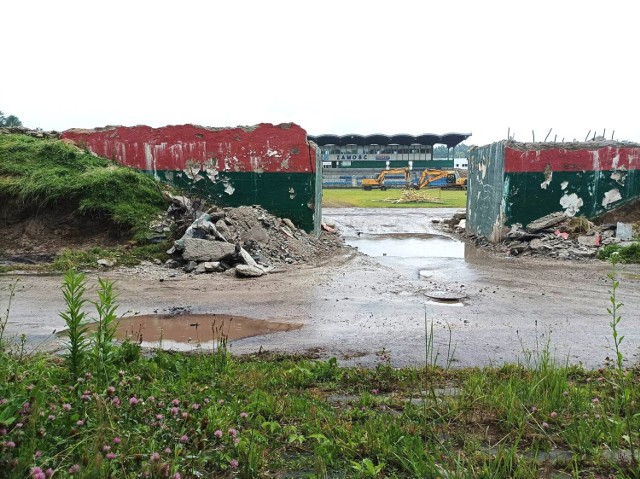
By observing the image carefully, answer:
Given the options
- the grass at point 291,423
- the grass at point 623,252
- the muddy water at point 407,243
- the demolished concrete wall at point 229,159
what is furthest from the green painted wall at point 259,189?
the grass at point 291,423

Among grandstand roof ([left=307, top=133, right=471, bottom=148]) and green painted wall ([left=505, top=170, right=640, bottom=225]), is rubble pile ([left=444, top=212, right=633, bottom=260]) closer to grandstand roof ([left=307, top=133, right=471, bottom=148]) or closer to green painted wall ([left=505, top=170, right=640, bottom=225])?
green painted wall ([left=505, top=170, right=640, bottom=225])

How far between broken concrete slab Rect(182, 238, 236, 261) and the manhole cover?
4309mm

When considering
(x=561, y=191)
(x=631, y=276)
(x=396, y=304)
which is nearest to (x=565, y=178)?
(x=561, y=191)

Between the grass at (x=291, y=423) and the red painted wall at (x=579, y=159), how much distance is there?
11258 mm

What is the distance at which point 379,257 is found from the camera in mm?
12953

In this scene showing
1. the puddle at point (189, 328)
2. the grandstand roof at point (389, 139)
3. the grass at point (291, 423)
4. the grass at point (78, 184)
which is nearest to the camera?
the grass at point (291, 423)

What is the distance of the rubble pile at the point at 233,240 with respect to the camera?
10.3 metres

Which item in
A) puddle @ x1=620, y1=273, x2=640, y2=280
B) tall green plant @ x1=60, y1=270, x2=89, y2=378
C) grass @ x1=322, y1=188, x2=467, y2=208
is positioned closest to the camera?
tall green plant @ x1=60, y1=270, x2=89, y2=378

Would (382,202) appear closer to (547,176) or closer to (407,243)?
(407,243)

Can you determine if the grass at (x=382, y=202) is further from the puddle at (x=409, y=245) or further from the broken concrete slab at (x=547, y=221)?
the broken concrete slab at (x=547, y=221)

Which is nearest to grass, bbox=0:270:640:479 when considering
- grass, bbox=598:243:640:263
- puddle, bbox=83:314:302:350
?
puddle, bbox=83:314:302:350

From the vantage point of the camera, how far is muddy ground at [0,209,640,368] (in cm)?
550

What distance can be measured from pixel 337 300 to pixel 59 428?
565 centimetres

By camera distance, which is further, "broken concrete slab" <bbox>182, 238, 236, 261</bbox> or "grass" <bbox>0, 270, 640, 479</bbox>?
"broken concrete slab" <bbox>182, 238, 236, 261</bbox>
